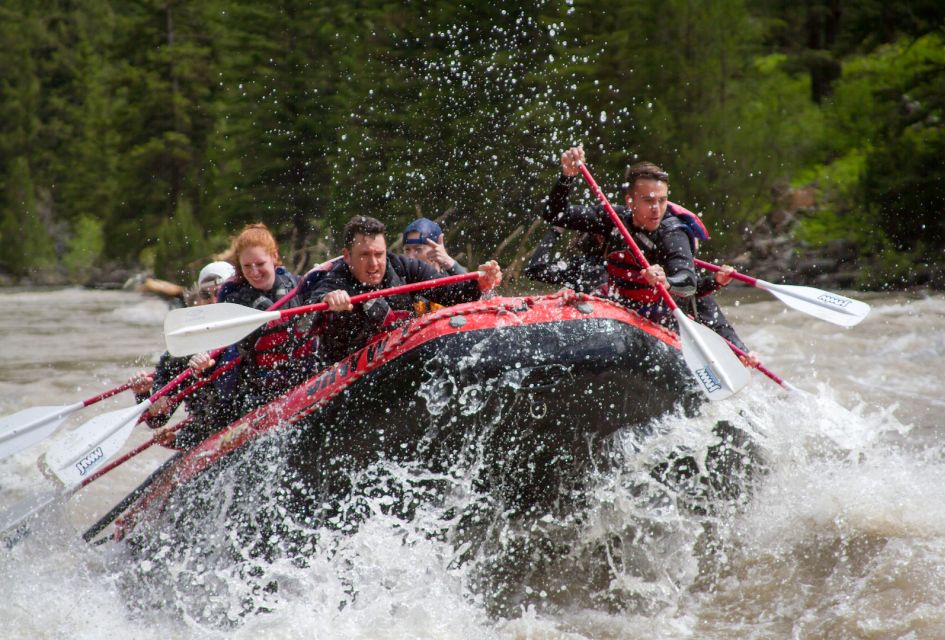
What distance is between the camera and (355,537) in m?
3.97

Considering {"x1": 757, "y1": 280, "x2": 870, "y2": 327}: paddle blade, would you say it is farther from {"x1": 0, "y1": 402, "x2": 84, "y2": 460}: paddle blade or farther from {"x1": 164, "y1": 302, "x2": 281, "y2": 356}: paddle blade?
{"x1": 0, "y1": 402, "x2": 84, "y2": 460}: paddle blade

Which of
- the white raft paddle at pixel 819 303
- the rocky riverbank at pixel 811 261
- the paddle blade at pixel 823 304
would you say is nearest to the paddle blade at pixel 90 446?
the white raft paddle at pixel 819 303

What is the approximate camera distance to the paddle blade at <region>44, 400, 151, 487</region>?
177 inches

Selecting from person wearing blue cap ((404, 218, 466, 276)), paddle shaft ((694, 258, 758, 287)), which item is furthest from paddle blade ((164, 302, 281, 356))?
paddle shaft ((694, 258, 758, 287))

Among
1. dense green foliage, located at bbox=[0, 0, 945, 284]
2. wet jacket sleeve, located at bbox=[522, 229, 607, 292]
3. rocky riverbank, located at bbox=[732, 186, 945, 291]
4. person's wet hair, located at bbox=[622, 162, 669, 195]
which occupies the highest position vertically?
person's wet hair, located at bbox=[622, 162, 669, 195]

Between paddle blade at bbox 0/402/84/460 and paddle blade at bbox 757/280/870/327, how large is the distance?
11.4 ft

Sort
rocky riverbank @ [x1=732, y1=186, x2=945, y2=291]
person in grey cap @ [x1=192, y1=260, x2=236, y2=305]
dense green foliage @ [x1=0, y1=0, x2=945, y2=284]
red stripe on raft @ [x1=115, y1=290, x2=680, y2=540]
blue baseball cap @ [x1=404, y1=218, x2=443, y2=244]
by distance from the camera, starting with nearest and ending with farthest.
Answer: red stripe on raft @ [x1=115, y1=290, x2=680, y2=540] → person in grey cap @ [x1=192, y1=260, x2=236, y2=305] → blue baseball cap @ [x1=404, y1=218, x2=443, y2=244] → rocky riverbank @ [x1=732, y1=186, x2=945, y2=291] → dense green foliage @ [x1=0, y1=0, x2=945, y2=284]

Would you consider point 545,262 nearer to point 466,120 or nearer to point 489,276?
point 489,276

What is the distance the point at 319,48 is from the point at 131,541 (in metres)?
20.4

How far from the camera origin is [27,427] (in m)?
4.75

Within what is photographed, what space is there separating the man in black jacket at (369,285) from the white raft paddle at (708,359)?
0.77m

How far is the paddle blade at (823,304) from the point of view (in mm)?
4727

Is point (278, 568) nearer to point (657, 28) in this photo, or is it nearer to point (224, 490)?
point (224, 490)

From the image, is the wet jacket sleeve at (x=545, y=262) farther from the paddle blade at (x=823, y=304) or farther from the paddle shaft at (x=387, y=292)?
the paddle blade at (x=823, y=304)
